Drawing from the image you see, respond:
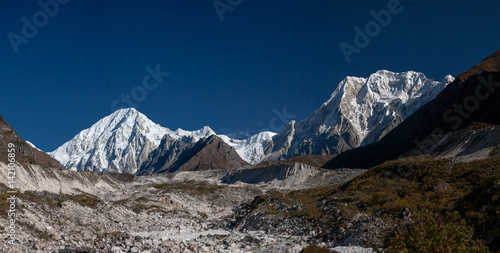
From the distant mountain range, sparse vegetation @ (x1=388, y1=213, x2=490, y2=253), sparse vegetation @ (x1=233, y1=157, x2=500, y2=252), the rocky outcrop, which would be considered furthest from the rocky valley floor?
the distant mountain range

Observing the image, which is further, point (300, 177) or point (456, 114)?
point (456, 114)

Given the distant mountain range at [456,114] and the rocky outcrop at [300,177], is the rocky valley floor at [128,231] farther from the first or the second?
the distant mountain range at [456,114]

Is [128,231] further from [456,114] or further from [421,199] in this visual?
[456,114]

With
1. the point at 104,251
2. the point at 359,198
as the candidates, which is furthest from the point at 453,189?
the point at 104,251

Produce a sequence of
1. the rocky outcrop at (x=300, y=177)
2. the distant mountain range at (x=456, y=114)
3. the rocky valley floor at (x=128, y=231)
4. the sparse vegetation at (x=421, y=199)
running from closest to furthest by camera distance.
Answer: the sparse vegetation at (x=421, y=199), the rocky valley floor at (x=128, y=231), the distant mountain range at (x=456, y=114), the rocky outcrop at (x=300, y=177)

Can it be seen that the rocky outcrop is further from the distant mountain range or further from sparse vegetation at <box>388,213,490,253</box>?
sparse vegetation at <box>388,213,490,253</box>

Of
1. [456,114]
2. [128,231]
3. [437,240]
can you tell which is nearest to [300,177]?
[456,114]

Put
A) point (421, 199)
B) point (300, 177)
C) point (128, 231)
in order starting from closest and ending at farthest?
point (421, 199), point (128, 231), point (300, 177)

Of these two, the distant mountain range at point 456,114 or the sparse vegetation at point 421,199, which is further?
the distant mountain range at point 456,114

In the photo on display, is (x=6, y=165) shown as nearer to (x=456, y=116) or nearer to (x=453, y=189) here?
(x=453, y=189)

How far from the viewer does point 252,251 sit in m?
37.3

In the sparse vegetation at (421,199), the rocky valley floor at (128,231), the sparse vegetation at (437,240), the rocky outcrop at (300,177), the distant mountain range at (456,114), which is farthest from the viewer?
Answer: the rocky outcrop at (300,177)

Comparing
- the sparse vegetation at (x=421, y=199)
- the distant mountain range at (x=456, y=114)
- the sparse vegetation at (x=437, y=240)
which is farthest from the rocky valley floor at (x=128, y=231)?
the distant mountain range at (x=456, y=114)

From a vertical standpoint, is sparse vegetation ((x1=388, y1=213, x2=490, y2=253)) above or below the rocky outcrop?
below
